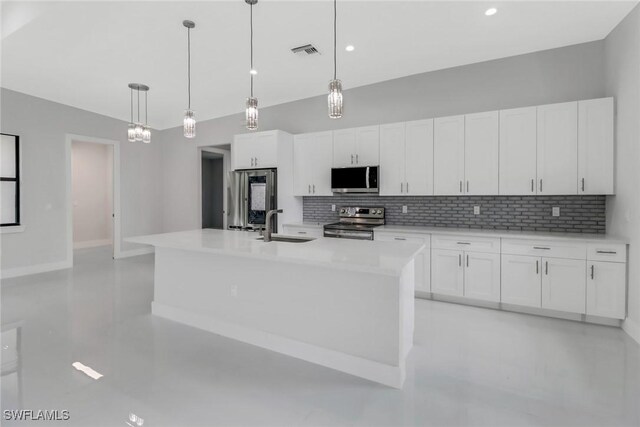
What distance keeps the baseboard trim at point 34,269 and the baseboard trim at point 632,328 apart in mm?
8226

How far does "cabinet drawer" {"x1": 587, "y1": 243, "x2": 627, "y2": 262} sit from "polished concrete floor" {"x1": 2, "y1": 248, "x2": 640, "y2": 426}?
717 mm

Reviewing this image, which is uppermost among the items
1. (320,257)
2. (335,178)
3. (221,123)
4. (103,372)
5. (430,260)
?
(221,123)

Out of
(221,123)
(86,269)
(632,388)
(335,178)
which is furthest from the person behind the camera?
(221,123)

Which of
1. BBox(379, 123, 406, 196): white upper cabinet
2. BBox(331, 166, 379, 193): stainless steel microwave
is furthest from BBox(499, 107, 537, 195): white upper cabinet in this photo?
BBox(331, 166, 379, 193): stainless steel microwave

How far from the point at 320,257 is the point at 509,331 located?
2287 mm

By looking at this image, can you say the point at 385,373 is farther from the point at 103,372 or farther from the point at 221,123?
the point at 221,123

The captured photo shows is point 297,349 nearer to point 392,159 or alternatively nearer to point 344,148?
point 392,159

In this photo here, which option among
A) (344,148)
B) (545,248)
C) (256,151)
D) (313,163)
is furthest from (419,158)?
(256,151)

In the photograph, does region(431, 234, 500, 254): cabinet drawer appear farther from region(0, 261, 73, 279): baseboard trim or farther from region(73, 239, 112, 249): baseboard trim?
region(73, 239, 112, 249): baseboard trim

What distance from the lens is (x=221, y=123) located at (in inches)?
266

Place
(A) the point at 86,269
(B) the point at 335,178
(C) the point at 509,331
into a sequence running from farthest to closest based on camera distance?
(A) the point at 86,269 → (B) the point at 335,178 → (C) the point at 509,331

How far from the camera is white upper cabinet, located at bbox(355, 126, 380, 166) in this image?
4703 millimetres

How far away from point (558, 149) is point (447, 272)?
73.1 inches

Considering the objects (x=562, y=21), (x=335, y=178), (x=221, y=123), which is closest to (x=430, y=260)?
(x=335, y=178)
